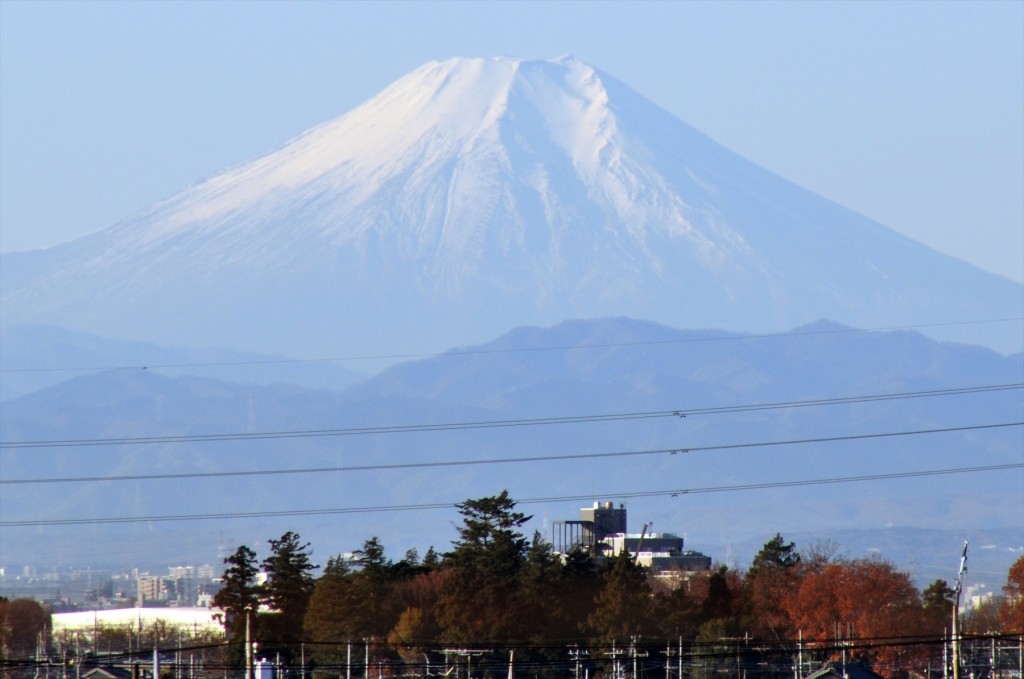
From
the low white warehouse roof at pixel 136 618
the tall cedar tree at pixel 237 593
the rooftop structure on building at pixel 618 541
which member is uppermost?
the rooftop structure on building at pixel 618 541

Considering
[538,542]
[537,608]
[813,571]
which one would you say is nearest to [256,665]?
[537,608]

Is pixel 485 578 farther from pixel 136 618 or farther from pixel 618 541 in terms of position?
pixel 618 541

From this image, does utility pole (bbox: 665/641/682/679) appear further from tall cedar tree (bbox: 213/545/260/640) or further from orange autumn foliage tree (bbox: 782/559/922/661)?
tall cedar tree (bbox: 213/545/260/640)

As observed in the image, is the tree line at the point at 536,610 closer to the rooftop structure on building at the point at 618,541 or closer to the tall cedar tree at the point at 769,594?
the tall cedar tree at the point at 769,594

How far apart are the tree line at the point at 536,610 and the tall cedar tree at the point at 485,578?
0.24ft

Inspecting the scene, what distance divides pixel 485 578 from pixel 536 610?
3.26m

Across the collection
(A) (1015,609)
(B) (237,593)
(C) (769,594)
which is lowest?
(A) (1015,609)

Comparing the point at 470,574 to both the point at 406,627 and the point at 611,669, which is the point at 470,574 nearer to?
the point at 406,627

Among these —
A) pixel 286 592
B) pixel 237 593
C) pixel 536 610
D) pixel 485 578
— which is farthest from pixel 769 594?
pixel 237 593

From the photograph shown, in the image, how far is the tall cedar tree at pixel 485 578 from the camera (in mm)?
82312

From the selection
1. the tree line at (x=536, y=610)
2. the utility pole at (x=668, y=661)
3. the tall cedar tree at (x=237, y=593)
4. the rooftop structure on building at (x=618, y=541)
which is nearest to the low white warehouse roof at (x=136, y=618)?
the rooftop structure on building at (x=618, y=541)

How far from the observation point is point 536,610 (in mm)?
83438

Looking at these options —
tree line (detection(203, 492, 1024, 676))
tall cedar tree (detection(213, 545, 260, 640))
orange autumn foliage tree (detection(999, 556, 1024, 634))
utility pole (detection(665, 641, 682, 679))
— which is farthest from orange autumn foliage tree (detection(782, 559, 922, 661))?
tall cedar tree (detection(213, 545, 260, 640))

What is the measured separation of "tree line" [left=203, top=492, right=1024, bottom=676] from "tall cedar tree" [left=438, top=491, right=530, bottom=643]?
0.07 metres
